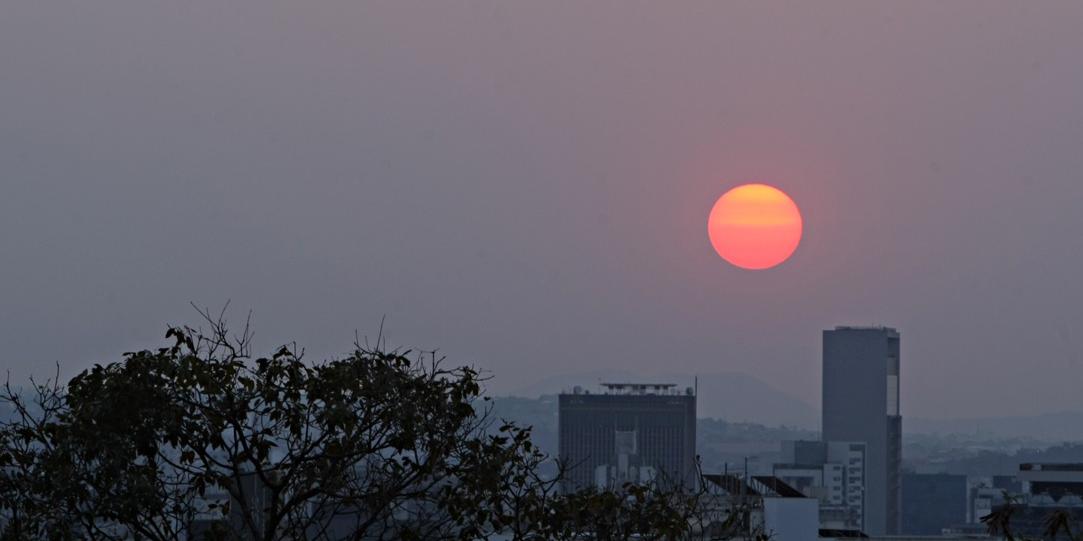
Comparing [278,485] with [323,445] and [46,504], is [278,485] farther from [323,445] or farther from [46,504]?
[46,504]

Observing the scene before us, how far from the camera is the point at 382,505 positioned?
14.1m

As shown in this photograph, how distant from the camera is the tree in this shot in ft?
44.7

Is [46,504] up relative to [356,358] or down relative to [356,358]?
down

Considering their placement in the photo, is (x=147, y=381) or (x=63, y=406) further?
(x=63, y=406)

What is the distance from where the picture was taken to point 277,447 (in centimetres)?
1438

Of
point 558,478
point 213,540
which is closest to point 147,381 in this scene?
point 213,540

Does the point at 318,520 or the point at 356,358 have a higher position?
the point at 356,358

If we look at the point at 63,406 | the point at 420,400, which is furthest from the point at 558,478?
the point at 63,406

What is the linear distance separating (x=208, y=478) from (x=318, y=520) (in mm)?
1006

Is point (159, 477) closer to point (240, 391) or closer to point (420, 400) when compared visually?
point (240, 391)

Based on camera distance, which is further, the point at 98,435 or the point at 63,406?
the point at 63,406

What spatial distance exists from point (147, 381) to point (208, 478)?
1037 mm

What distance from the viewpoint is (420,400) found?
1440 cm

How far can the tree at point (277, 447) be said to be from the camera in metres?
13.6
